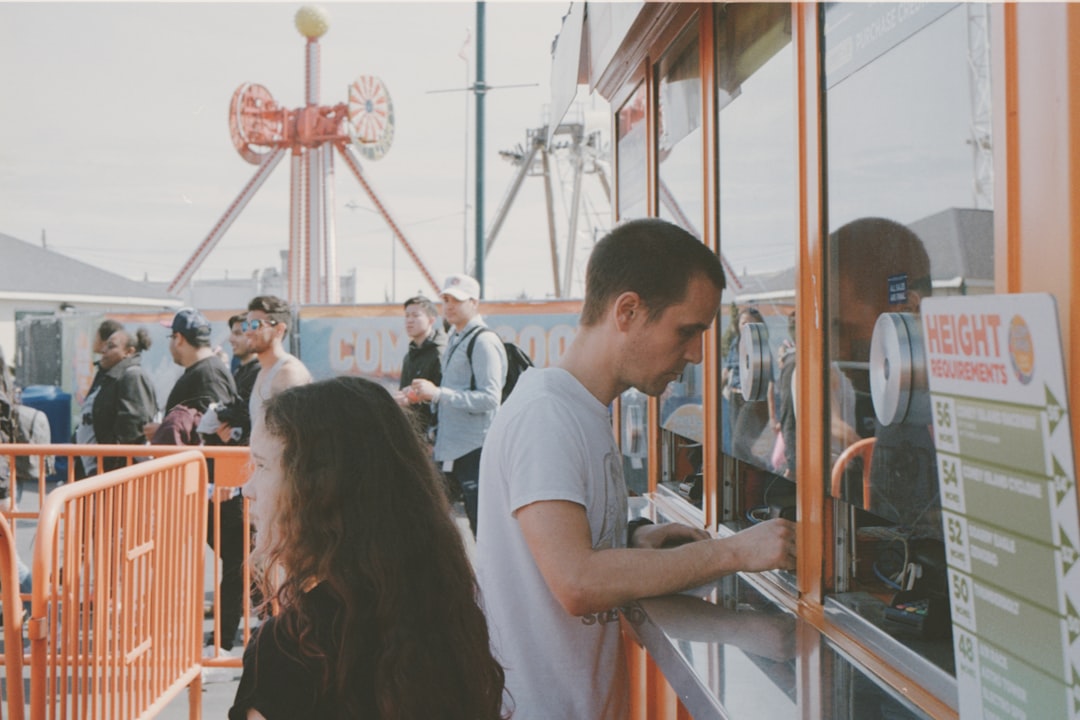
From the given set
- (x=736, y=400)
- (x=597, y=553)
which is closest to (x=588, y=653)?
(x=597, y=553)

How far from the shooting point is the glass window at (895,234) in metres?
1.43

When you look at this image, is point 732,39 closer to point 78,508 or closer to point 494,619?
point 494,619

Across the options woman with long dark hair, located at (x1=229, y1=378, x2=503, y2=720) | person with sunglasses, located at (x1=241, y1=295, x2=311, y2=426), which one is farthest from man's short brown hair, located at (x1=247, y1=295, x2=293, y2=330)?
woman with long dark hair, located at (x1=229, y1=378, x2=503, y2=720)

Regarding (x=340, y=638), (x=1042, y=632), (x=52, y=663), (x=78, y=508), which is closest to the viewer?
(x=1042, y=632)

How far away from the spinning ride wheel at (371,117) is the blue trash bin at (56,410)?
2119 cm

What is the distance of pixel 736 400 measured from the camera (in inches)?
101

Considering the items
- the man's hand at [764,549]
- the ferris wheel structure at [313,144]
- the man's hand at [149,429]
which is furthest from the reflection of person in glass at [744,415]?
the ferris wheel structure at [313,144]

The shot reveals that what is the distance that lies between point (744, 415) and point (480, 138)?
848cm

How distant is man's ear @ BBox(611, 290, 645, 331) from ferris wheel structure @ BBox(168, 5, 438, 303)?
2973 centimetres

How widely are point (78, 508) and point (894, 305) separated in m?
2.62

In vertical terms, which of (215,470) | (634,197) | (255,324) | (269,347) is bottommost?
(215,470)

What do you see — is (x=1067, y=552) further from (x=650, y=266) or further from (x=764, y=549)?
(x=650, y=266)

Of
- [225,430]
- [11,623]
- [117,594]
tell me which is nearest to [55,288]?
[225,430]

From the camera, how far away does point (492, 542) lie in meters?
1.77
